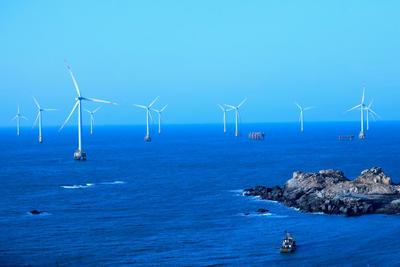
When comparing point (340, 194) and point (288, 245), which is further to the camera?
point (340, 194)

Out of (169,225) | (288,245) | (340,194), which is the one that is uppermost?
(340,194)

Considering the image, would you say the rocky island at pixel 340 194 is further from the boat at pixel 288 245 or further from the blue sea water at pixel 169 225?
the boat at pixel 288 245

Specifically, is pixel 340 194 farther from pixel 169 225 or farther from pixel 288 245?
pixel 288 245

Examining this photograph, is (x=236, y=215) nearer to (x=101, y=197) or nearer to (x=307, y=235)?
(x=307, y=235)

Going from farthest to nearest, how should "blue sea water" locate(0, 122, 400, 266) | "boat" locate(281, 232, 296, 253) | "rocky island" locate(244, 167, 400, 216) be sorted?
"rocky island" locate(244, 167, 400, 216)
"boat" locate(281, 232, 296, 253)
"blue sea water" locate(0, 122, 400, 266)

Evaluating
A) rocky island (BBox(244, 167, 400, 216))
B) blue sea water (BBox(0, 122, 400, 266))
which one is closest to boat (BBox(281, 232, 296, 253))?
blue sea water (BBox(0, 122, 400, 266))

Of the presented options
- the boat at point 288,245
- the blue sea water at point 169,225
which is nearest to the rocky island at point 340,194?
the blue sea water at point 169,225

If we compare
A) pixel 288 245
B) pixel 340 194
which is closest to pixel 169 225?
pixel 288 245

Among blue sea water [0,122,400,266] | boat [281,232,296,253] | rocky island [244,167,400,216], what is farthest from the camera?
rocky island [244,167,400,216]

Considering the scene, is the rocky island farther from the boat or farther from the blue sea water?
the boat
